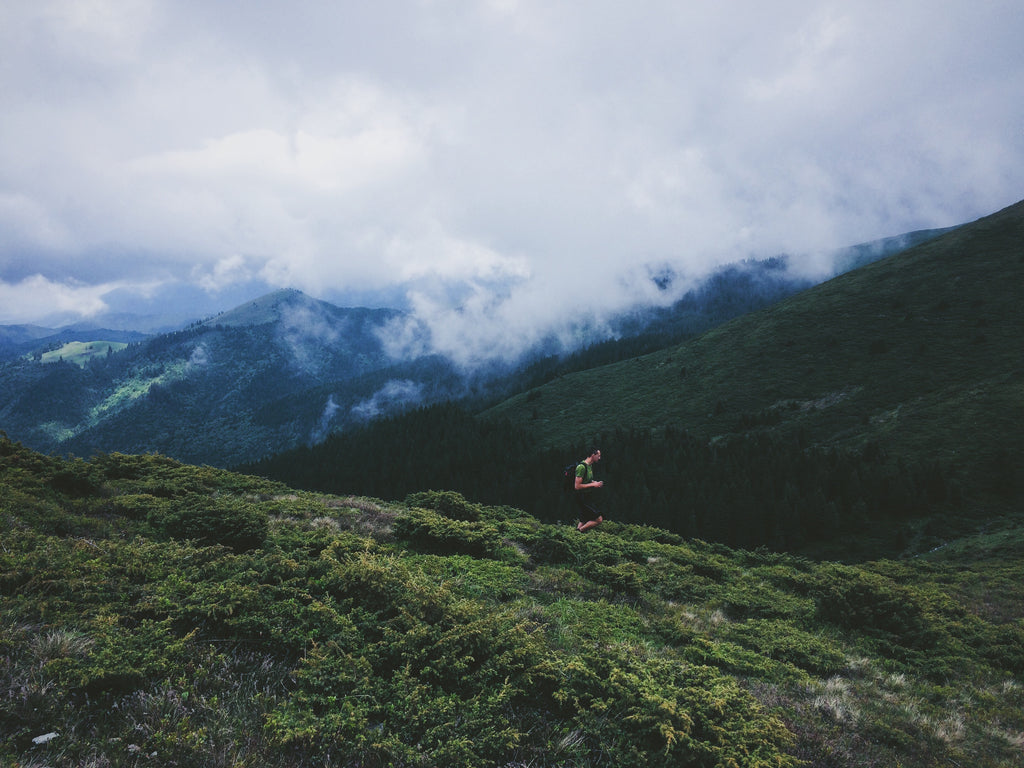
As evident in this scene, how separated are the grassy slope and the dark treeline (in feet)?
32.2

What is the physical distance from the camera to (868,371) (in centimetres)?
9962

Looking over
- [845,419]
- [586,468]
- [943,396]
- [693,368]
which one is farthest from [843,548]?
[693,368]

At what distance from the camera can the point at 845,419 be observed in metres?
89.0

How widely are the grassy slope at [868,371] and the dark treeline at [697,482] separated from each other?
9812 millimetres

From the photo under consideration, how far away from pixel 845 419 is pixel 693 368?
A: 4741cm

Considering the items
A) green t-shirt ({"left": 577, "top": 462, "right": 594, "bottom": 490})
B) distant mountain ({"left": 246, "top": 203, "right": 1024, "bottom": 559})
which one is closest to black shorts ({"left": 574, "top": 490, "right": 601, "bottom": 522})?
green t-shirt ({"left": 577, "top": 462, "right": 594, "bottom": 490})

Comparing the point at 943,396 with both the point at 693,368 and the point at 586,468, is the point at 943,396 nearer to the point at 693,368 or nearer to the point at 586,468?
the point at 693,368

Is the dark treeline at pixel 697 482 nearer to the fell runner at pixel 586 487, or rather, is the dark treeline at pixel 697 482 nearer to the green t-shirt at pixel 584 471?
the fell runner at pixel 586 487

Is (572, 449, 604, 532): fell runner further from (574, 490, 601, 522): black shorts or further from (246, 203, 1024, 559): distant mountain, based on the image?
(246, 203, 1024, 559): distant mountain

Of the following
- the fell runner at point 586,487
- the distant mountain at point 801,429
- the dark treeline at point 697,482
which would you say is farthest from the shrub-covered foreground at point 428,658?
the distant mountain at point 801,429

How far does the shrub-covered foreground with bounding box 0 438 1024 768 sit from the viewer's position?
489cm

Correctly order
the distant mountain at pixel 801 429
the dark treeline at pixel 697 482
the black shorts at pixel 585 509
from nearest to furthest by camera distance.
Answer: the black shorts at pixel 585 509, the dark treeline at pixel 697 482, the distant mountain at pixel 801 429

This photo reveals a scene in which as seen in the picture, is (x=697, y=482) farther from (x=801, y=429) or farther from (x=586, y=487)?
(x=586, y=487)

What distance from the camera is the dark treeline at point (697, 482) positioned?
60.3 m
